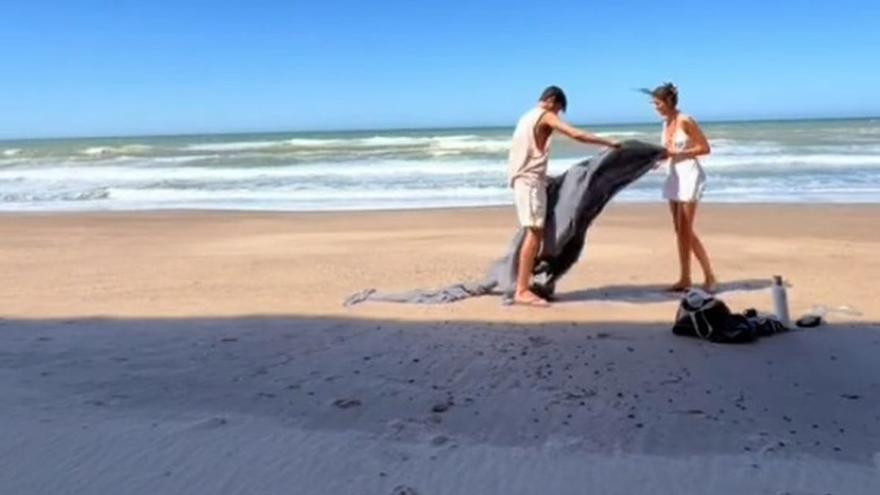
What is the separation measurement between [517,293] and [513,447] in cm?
294

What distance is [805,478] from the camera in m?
3.38

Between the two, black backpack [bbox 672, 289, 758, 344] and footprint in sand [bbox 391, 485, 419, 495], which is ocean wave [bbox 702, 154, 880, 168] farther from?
footprint in sand [bbox 391, 485, 419, 495]

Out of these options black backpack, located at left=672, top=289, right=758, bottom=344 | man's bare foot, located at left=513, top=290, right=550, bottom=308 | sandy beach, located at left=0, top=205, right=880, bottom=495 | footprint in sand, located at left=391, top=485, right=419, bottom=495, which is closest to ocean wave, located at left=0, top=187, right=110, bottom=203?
sandy beach, located at left=0, top=205, right=880, bottom=495

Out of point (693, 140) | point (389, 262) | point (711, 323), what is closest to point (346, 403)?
point (711, 323)

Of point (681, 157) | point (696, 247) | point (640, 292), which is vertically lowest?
point (640, 292)

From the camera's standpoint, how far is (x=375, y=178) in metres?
24.5

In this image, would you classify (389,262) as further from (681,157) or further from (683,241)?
(681,157)

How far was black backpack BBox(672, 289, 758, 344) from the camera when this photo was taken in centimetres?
538

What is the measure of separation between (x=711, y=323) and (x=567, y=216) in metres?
1.53

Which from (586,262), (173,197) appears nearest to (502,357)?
(586,262)

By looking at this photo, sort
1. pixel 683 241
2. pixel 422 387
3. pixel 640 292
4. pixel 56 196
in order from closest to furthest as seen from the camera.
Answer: pixel 422 387, pixel 683 241, pixel 640 292, pixel 56 196

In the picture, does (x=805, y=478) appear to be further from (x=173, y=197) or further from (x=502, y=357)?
(x=173, y=197)

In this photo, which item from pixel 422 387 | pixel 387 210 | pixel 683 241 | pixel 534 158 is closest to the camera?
pixel 422 387

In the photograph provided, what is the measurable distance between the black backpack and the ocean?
8103 millimetres
